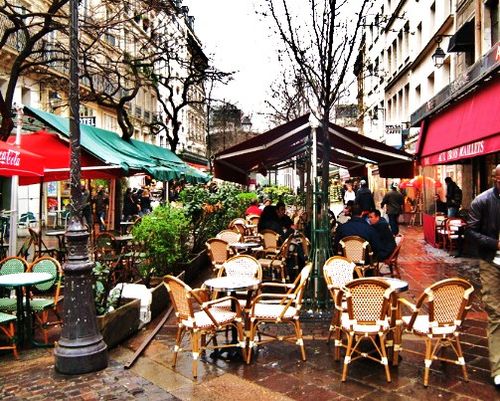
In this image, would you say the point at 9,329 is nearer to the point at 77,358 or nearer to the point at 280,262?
the point at 77,358

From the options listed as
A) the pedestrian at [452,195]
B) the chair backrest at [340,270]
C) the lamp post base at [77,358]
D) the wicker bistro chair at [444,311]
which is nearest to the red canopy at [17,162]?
the lamp post base at [77,358]

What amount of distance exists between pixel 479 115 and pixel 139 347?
301 inches

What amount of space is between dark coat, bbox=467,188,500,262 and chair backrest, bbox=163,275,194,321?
281 cm

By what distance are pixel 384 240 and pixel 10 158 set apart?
19.3 ft

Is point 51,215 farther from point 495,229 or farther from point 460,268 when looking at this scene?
point 495,229

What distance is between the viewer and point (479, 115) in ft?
32.0

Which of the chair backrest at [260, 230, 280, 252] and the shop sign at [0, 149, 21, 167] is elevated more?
the shop sign at [0, 149, 21, 167]

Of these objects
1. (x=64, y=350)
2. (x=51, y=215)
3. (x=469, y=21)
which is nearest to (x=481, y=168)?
(x=469, y=21)

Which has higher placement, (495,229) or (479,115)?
(479,115)

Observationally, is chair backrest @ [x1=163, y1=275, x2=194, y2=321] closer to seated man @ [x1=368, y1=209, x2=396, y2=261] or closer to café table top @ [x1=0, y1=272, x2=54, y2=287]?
café table top @ [x1=0, y1=272, x2=54, y2=287]

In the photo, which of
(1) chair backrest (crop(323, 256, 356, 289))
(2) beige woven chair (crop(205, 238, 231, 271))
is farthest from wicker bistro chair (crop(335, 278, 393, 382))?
(2) beige woven chair (crop(205, 238, 231, 271))

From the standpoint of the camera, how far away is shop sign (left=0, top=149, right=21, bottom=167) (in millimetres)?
6609

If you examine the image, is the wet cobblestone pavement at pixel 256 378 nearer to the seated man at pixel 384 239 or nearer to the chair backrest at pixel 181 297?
the chair backrest at pixel 181 297

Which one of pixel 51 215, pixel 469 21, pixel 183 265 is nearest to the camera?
pixel 183 265
